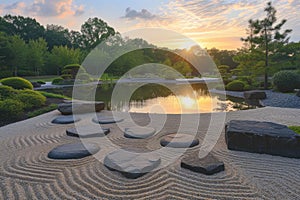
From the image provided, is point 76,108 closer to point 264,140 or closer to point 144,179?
point 144,179

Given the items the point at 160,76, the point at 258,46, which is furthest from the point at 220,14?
the point at 160,76

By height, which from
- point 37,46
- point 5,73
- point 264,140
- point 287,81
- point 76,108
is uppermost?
point 37,46

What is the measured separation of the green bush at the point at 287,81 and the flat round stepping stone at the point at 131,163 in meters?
10.5

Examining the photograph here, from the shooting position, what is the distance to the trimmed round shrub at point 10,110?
5959mm

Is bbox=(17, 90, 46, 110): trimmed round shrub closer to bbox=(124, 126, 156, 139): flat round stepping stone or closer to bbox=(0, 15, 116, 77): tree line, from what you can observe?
bbox=(124, 126, 156, 139): flat round stepping stone

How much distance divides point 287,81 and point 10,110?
1175cm

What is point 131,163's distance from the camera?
2693 millimetres

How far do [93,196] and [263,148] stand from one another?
2.39m

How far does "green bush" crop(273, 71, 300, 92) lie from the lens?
10844 mm

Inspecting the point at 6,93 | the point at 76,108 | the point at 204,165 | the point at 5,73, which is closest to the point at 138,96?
the point at 76,108

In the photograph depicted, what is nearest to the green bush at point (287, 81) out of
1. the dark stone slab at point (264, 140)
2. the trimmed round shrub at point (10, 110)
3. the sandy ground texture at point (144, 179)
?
the dark stone slab at point (264, 140)

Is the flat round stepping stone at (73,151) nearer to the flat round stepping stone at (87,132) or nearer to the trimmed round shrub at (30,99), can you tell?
the flat round stepping stone at (87,132)

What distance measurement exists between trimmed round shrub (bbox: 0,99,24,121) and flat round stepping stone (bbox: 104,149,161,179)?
451 centimetres

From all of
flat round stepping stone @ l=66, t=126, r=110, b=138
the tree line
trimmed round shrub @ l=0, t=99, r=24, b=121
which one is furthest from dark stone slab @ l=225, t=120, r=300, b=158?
the tree line
